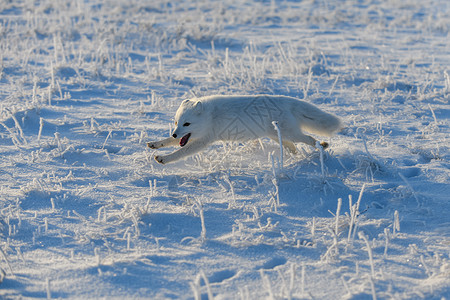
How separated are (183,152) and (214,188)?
580 mm

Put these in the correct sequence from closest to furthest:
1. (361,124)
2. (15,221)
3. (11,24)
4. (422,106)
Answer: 1. (15,221)
2. (361,124)
3. (422,106)
4. (11,24)

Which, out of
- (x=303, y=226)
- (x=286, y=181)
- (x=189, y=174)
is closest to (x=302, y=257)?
(x=303, y=226)

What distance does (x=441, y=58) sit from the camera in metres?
9.55

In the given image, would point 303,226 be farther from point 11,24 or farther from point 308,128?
point 11,24

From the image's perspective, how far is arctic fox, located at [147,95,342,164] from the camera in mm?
4680

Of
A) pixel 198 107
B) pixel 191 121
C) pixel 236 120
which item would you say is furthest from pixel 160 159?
pixel 236 120

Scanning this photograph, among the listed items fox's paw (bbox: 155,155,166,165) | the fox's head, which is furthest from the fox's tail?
fox's paw (bbox: 155,155,166,165)

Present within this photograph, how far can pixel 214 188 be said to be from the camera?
14.3 feet

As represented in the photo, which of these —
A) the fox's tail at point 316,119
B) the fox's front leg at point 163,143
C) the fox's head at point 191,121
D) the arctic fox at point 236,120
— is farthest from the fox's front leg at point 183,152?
the fox's tail at point 316,119

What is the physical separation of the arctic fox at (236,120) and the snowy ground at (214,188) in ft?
0.84

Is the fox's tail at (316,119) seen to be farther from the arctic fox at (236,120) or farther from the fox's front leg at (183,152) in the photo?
the fox's front leg at (183,152)

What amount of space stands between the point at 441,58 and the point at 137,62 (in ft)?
19.2

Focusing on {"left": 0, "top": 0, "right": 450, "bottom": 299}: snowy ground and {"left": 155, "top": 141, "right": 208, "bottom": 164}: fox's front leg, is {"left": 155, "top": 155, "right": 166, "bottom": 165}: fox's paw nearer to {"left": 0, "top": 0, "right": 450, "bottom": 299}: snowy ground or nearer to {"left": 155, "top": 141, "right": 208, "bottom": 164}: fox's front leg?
{"left": 155, "top": 141, "right": 208, "bottom": 164}: fox's front leg

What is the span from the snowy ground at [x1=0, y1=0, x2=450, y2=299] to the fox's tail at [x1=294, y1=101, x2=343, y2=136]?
260 mm
